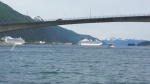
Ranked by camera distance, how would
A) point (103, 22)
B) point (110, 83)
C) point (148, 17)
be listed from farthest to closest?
point (103, 22), point (148, 17), point (110, 83)

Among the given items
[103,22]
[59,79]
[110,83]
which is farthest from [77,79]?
[103,22]

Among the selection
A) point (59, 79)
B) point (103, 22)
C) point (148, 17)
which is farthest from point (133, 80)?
point (103, 22)

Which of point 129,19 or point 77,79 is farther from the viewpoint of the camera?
point 129,19

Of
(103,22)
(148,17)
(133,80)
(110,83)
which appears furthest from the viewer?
(103,22)

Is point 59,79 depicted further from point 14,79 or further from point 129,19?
point 129,19

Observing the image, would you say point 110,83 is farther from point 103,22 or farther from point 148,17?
point 103,22

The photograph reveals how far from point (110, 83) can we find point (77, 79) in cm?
355

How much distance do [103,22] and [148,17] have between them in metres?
13.2

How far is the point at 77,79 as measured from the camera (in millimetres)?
34562

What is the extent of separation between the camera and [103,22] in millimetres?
107812

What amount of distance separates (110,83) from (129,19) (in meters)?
71.2

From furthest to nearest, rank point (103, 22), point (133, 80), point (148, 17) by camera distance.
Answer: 1. point (103, 22)
2. point (148, 17)
3. point (133, 80)

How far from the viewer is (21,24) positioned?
341 ft

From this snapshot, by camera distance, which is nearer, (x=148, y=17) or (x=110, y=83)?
(x=110, y=83)
